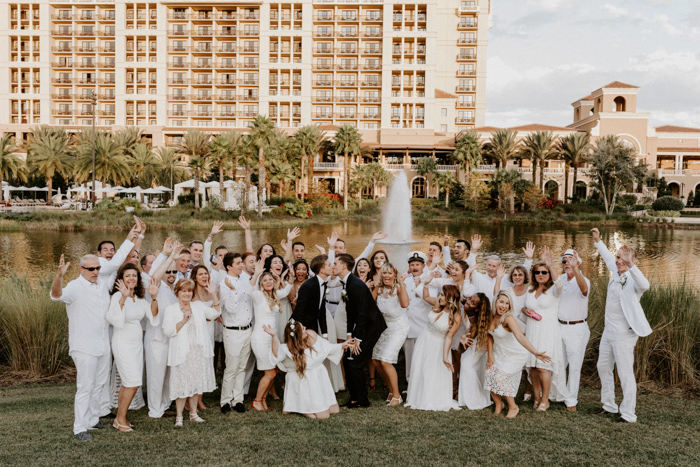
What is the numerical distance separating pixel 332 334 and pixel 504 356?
2.07 m

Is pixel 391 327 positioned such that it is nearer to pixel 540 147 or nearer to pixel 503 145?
pixel 540 147

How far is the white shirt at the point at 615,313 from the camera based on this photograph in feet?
19.7

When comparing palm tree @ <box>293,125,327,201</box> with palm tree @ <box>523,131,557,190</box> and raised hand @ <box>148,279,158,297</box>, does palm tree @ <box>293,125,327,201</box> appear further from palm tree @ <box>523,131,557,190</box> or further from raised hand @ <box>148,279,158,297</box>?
raised hand @ <box>148,279,158,297</box>

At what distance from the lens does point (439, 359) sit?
6.28 metres

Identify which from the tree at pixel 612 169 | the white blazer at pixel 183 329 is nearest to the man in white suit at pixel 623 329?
the white blazer at pixel 183 329

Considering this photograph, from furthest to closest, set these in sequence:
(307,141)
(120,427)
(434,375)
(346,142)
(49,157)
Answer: (346,142) < (307,141) < (49,157) < (434,375) < (120,427)

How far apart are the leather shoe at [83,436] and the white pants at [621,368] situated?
18.0 feet

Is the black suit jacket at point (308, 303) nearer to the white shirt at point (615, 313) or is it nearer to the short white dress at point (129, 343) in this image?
the short white dress at point (129, 343)

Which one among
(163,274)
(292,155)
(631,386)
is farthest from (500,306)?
(292,155)

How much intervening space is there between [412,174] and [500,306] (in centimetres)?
6070

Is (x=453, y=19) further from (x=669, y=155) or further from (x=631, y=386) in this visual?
(x=631, y=386)

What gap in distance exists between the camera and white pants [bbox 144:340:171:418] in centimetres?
589

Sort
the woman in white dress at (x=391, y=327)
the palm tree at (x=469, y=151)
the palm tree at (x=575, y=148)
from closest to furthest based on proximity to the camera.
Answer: the woman in white dress at (x=391, y=327) → the palm tree at (x=575, y=148) → the palm tree at (x=469, y=151)

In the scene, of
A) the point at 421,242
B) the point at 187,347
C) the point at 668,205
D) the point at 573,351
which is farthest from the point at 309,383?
the point at 668,205
